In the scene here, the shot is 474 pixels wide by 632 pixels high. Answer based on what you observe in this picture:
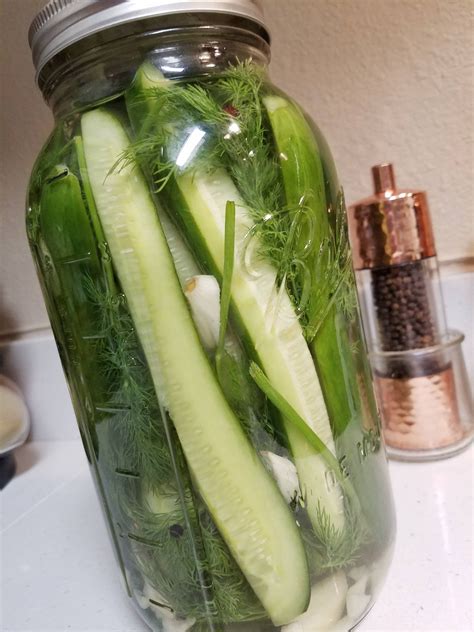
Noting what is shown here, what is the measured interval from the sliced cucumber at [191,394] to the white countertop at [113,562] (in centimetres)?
12

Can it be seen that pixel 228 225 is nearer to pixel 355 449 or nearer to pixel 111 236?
pixel 111 236

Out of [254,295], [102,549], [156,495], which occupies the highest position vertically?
[254,295]

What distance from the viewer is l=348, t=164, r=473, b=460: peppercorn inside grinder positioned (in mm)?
590

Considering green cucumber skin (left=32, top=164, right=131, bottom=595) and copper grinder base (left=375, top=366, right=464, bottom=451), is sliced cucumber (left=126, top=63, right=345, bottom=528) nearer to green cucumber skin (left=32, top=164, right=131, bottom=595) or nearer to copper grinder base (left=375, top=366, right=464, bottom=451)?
green cucumber skin (left=32, top=164, right=131, bottom=595)

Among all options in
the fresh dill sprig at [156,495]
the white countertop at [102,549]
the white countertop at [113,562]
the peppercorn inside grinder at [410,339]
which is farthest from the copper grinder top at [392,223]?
the fresh dill sprig at [156,495]

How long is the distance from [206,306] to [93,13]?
7.7 inches

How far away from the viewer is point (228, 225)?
13.0 inches

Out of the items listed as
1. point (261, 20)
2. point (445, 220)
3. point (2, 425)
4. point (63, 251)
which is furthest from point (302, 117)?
point (2, 425)

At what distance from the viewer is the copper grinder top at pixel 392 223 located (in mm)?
579

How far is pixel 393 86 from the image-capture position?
648mm

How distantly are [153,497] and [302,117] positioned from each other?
290mm

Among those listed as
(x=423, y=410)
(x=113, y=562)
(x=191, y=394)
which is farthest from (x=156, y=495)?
(x=423, y=410)

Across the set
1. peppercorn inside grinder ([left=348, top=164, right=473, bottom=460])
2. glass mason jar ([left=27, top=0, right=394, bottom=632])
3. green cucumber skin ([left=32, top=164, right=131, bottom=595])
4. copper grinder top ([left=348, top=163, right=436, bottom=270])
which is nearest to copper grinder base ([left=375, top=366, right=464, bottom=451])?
peppercorn inside grinder ([left=348, top=164, right=473, bottom=460])

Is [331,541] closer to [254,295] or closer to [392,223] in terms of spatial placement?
[254,295]
